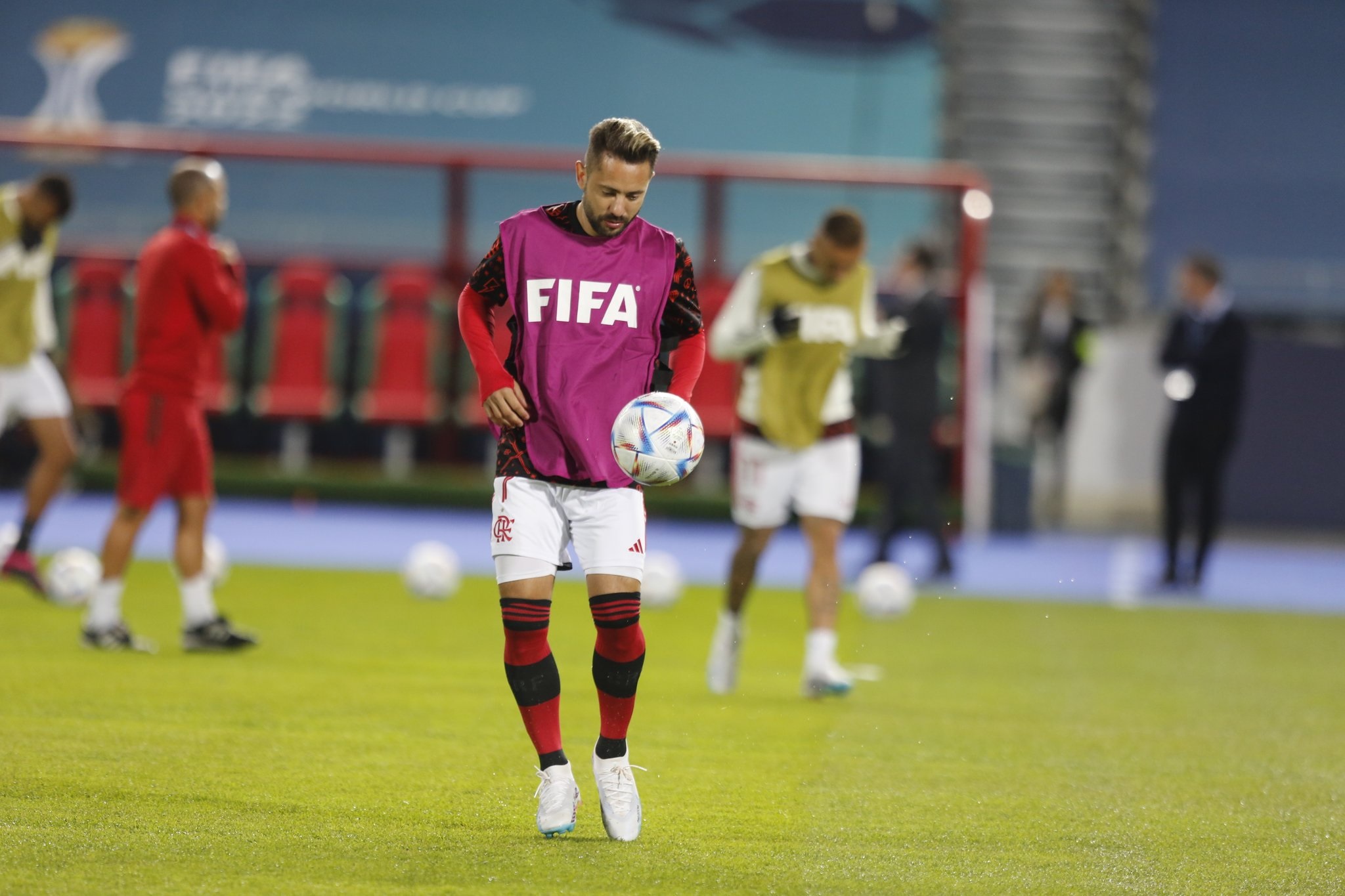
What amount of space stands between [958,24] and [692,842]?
56.0 feet

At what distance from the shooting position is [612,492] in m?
5.06

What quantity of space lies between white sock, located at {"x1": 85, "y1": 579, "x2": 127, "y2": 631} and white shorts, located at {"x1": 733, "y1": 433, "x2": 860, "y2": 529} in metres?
2.94

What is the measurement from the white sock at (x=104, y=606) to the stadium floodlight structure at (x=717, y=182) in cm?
786

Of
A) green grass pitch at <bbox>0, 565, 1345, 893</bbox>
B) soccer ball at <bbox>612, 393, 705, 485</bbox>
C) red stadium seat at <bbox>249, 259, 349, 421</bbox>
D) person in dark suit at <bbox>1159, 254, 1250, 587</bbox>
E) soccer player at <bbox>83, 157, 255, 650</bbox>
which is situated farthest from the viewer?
red stadium seat at <bbox>249, 259, 349, 421</bbox>

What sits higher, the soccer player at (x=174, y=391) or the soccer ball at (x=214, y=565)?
the soccer player at (x=174, y=391)

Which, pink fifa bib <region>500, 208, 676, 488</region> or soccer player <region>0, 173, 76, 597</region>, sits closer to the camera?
pink fifa bib <region>500, 208, 676, 488</region>

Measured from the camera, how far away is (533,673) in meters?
5.00

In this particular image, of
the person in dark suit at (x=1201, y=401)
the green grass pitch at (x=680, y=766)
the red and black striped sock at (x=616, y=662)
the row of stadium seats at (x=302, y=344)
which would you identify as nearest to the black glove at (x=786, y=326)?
the green grass pitch at (x=680, y=766)

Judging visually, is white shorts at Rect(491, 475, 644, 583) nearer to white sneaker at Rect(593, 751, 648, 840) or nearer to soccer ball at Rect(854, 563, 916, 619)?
white sneaker at Rect(593, 751, 648, 840)

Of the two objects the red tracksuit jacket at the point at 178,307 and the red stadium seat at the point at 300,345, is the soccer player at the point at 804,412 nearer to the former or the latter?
the red tracksuit jacket at the point at 178,307

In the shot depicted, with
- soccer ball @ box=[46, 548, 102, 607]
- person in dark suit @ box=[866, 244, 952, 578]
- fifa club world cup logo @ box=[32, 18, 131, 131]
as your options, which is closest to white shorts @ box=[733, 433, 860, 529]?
soccer ball @ box=[46, 548, 102, 607]

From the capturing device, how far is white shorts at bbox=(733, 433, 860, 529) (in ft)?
26.6

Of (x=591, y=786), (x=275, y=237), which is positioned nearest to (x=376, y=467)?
(x=275, y=237)

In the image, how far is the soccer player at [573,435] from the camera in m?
4.98
